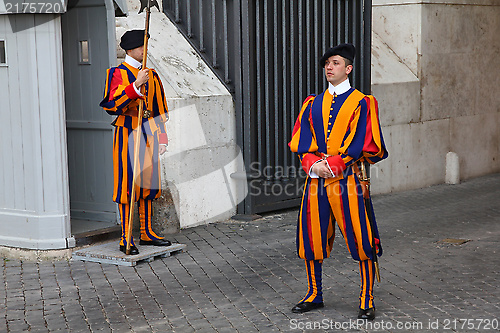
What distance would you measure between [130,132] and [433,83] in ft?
19.6

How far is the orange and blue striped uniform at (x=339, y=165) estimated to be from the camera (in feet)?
16.3

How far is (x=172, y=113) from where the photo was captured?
7.96 metres

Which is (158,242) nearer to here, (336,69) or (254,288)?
(254,288)

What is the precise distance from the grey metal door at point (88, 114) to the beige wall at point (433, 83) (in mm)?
4349


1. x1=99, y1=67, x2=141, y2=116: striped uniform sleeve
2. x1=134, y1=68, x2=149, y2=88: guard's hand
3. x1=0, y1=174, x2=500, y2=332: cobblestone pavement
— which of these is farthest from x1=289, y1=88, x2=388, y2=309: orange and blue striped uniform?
x1=99, y1=67, x2=141, y2=116: striped uniform sleeve

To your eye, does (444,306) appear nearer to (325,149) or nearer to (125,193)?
(325,149)

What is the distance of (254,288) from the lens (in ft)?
19.4

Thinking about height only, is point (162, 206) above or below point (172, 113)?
below

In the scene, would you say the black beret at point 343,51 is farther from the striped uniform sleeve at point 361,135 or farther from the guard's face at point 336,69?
the striped uniform sleeve at point 361,135

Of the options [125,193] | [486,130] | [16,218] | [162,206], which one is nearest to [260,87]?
[162,206]

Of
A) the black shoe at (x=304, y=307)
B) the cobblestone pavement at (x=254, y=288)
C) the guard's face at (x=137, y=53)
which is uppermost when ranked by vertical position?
the guard's face at (x=137, y=53)

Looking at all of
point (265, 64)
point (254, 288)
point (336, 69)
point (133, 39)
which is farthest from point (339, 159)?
point (265, 64)

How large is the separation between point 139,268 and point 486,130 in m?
7.79

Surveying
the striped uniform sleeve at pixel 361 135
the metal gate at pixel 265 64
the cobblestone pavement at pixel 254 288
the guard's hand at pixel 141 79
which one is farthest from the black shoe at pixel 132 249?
the striped uniform sleeve at pixel 361 135
